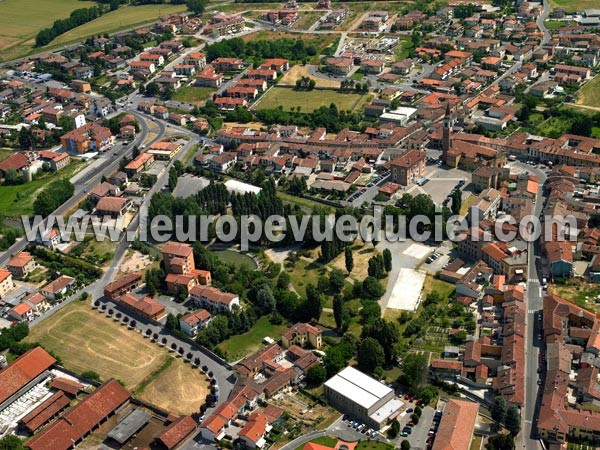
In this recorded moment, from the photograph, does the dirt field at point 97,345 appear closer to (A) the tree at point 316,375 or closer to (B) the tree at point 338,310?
(A) the tree at point 316,375

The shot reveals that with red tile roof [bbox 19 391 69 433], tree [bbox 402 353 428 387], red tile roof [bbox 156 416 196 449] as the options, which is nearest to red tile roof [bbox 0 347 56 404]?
red tile roof [bbox 19 391 69 433]

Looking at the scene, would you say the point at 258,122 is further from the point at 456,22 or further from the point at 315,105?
the point at 456,22

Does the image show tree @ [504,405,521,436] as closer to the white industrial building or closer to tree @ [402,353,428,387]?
tree @ [402,353,428,387]

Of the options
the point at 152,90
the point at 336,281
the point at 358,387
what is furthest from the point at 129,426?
the point at 152,90

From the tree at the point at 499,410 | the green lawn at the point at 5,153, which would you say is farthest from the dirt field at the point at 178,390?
the green lawn at the point at 5,153

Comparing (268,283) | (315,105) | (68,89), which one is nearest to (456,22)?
(315,105)
